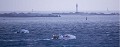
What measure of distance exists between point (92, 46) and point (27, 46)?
7.45 meters

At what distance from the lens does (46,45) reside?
4197 centimetres

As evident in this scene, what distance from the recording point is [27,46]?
136 feet

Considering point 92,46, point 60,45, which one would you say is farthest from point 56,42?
point 92,46

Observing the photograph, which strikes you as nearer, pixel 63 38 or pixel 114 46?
pixel 114 46

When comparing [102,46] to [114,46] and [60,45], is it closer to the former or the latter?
[114,46]

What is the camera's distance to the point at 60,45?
42.3 metres

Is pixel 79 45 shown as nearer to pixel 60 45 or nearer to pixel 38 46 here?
pixel 60 45

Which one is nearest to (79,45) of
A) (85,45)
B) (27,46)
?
(85,45)

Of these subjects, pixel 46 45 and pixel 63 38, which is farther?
pixel 63 38

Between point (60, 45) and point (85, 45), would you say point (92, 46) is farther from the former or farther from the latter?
point (60, 45)

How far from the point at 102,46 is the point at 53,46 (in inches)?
224

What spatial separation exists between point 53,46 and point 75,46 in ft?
8.29

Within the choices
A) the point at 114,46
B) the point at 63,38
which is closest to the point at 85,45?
the point at 114,46

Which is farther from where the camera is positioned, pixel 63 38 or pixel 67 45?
pixel 63 38
